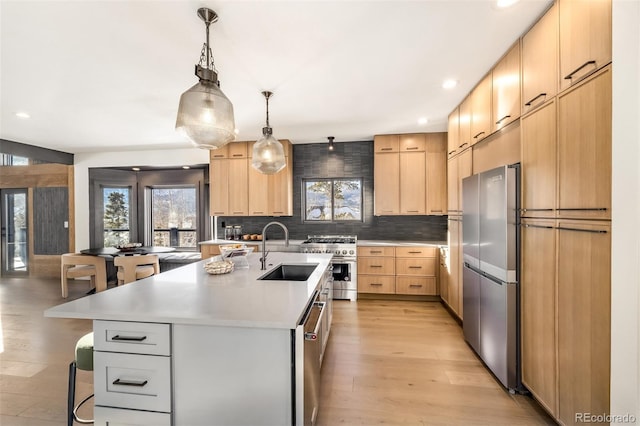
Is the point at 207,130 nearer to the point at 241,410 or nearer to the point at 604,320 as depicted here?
the point at 241,410

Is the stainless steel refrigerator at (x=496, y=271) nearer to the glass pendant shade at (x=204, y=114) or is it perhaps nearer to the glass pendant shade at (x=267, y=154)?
the glass pendant shade at (x=267, y=154)

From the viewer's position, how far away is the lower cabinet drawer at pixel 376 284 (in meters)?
4.14

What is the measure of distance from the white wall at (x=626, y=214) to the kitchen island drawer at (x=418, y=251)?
287 centimetres

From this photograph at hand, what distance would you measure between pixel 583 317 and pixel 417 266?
A: 2.68m

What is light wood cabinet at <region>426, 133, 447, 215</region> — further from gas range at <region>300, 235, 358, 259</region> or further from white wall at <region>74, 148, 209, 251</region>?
white wall at <region>74, 148, 209, 251</region>

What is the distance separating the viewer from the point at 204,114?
1.52 metres

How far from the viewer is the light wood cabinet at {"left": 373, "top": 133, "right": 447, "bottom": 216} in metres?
4.26

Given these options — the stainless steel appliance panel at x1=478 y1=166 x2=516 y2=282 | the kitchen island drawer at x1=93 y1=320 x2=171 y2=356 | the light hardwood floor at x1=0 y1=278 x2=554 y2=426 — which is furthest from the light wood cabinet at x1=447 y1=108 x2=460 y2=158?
the kitchen island drawer at x1=93 y1=320 x2=171 y2=356

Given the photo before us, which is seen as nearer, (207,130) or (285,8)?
(207,130)

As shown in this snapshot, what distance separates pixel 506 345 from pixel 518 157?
1413mm

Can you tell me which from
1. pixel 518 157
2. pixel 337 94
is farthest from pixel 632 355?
pixel 337 94

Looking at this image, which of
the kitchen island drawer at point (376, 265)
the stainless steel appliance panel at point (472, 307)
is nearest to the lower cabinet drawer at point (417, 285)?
the kitchen island drawer at point (376, 265)

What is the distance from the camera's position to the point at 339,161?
4.86m
